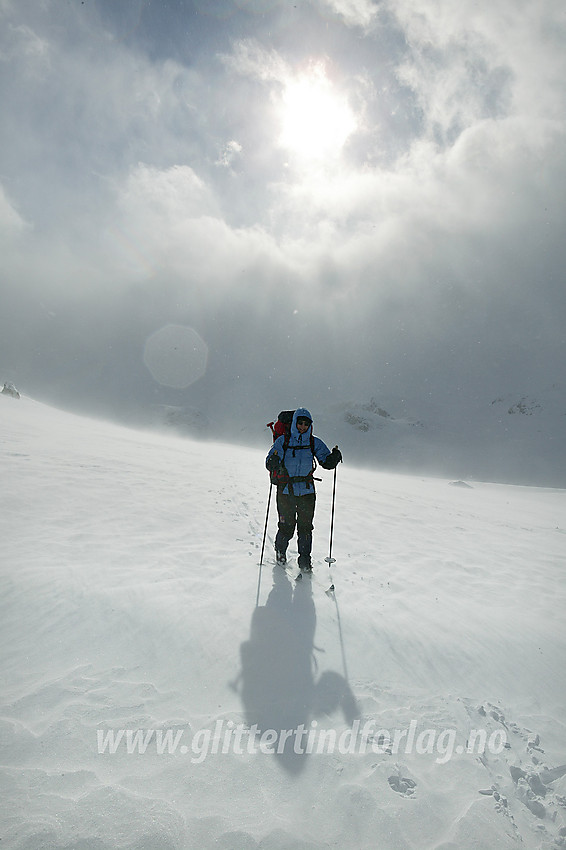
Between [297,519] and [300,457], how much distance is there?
117 cm

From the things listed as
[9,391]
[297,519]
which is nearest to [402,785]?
[297,519]

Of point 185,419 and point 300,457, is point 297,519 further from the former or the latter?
point 185,419

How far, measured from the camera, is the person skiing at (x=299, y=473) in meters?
6.55

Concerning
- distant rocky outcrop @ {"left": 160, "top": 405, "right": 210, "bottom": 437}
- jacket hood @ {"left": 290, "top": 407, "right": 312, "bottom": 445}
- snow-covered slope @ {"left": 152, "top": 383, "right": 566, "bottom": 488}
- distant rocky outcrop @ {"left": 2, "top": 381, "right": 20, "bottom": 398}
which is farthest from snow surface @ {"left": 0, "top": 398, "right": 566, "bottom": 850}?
distant rocky outcrop @ {"left": 160, "top": 405, "right": 210, "bottom": 437}

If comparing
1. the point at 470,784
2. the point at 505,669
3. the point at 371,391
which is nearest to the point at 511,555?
the point at 505,669

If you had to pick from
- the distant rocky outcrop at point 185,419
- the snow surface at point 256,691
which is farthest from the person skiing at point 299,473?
the distant rocky outcrop at point 185,419

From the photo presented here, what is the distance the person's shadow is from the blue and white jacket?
2133 millimetres

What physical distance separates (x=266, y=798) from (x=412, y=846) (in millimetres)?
1049

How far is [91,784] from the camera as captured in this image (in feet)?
8.54

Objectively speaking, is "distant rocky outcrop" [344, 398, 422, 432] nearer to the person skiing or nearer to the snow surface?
the snow surface

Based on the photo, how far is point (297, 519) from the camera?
668 centimetres

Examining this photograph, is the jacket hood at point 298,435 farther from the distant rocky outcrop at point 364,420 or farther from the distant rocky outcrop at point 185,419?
the distant rocky outcrop at point 185,419

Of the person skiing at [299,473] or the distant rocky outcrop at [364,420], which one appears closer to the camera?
the person skiing at [299,473]

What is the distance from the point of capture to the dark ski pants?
6.57m
